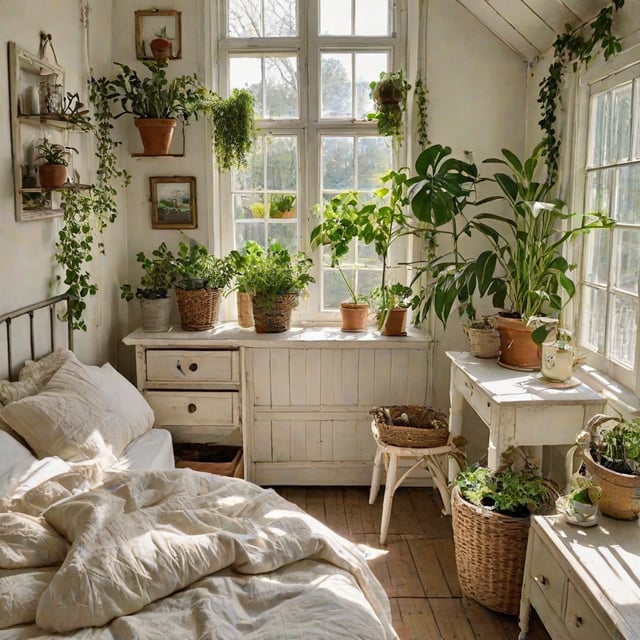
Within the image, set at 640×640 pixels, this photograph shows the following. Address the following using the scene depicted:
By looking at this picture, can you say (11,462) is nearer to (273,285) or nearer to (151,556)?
(151,556)

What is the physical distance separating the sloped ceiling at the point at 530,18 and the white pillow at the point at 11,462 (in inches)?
106

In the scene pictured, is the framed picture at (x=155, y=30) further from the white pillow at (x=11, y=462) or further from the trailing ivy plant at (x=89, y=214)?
the white pillow at (x=11, y=462)

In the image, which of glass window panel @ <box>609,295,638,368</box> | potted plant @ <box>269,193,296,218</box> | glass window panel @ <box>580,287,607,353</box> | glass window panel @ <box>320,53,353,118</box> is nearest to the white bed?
glass window panel @ <box>609,295,638,368</box>

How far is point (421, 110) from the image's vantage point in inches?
151

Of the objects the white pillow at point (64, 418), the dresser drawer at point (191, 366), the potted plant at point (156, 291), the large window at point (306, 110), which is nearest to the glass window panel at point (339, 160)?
the large window at point (306, 110)

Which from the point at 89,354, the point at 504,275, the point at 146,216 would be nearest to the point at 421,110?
the point at 504,275

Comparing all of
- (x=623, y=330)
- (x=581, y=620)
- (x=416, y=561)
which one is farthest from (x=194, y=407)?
(x=581, y=620)

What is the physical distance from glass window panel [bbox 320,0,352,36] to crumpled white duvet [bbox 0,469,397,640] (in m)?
2.75

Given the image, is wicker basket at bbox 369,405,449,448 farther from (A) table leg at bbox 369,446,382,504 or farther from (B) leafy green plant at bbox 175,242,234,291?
(B) leafy green plant at bbox 175,242,234,291

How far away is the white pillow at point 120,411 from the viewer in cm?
295

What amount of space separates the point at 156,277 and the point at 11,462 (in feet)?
5.45

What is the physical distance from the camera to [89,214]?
11.3 ft

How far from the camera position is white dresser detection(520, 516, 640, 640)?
1894 millimetres

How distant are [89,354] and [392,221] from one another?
1667 millimetres
